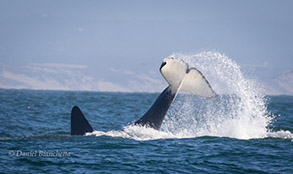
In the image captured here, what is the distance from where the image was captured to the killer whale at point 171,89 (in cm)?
1386

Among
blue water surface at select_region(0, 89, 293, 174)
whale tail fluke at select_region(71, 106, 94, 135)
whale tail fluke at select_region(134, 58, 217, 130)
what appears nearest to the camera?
blue water surface at select_region(0, 89, 293, 174)

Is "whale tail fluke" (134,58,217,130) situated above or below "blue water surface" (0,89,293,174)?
above

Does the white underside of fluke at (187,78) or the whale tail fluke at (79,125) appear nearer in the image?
the white underside of fluke at (187,78)

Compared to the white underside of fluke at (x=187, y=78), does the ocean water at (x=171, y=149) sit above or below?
below

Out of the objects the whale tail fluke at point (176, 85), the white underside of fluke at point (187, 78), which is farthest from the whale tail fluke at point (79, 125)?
the white underside of fluke at point (187, 78)

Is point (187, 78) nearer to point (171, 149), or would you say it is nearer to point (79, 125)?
point (171, 149)

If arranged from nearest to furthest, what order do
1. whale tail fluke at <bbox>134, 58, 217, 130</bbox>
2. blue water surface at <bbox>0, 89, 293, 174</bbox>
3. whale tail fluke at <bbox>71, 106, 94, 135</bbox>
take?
blue water surface at <bbox>0, 89, 293, 174</bbox> → whale tail fluke at <bbox>134, 58, 217, 130</bbox> → whale tail fluke at <bbox>71, 106, 94, 135</bbox>

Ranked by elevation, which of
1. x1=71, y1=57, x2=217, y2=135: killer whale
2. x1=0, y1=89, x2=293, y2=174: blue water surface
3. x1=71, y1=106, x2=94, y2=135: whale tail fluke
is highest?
x1=71, y1=57, x2=217, y2=135: killer whale

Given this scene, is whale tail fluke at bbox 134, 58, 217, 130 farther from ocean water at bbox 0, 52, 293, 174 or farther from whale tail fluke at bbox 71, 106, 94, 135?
whale tail fluke at bbox 71, 106, 94, 135

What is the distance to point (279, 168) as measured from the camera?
37.6 feet

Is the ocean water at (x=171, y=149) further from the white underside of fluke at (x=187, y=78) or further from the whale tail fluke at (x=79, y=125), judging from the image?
the white underside of fluke at (x=187, y=78)

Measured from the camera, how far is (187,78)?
14.1m

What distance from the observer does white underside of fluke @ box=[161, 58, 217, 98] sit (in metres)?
13.9

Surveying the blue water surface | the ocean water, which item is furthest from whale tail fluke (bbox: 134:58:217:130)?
the blue water surface
